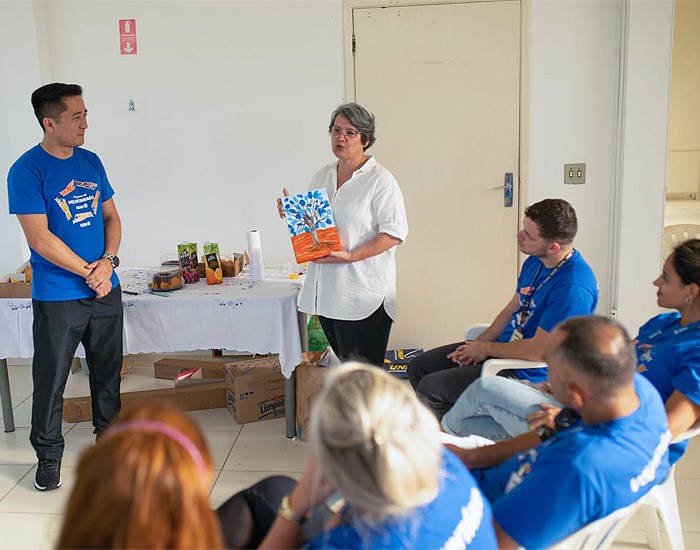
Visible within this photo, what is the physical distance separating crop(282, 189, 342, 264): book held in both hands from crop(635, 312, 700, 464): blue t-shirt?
4.26ft

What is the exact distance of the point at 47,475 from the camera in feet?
10.0

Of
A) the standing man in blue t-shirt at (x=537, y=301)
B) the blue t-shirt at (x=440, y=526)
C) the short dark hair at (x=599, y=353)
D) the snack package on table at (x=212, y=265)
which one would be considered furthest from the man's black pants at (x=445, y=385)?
the blue t-shirt at (x=440, y=526)

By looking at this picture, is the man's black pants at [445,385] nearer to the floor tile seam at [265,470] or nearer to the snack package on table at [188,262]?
the floor tile seam at [265,470]

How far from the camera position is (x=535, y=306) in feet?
8.82

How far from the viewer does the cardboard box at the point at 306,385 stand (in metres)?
3.31

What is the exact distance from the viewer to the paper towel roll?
11.7 ft

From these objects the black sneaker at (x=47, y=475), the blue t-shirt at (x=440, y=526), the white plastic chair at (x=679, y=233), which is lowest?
the black sneaker at (x=47, y=475)

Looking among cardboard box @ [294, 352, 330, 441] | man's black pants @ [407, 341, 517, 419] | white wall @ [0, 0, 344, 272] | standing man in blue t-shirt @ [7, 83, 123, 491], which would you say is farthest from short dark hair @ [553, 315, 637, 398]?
white wall @ [0, 0, 344, 272]

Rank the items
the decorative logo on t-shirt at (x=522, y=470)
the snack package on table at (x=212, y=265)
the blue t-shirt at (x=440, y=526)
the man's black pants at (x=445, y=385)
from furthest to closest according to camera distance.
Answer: the snack package on table at (x=212, y=265) → the man's black pants at (x=445, y=385) → the decorative logo on t-shirt at (x=522, y=470) → the blue t-shirt at (x=440, y=526)

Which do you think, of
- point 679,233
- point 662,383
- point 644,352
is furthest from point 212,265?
point 679,233

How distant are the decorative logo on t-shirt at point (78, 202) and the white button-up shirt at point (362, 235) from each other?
1.00 meters

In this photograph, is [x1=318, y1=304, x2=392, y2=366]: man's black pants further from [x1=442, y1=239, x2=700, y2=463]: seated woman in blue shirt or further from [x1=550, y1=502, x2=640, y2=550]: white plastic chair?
[x1=550, y1=502, x2=640, y2=550]: white plastic chair

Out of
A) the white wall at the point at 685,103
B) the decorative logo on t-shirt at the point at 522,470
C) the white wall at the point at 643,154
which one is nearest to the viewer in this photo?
the decorative logo on t-shirt at the point at 522,470

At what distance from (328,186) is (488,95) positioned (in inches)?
63.2
